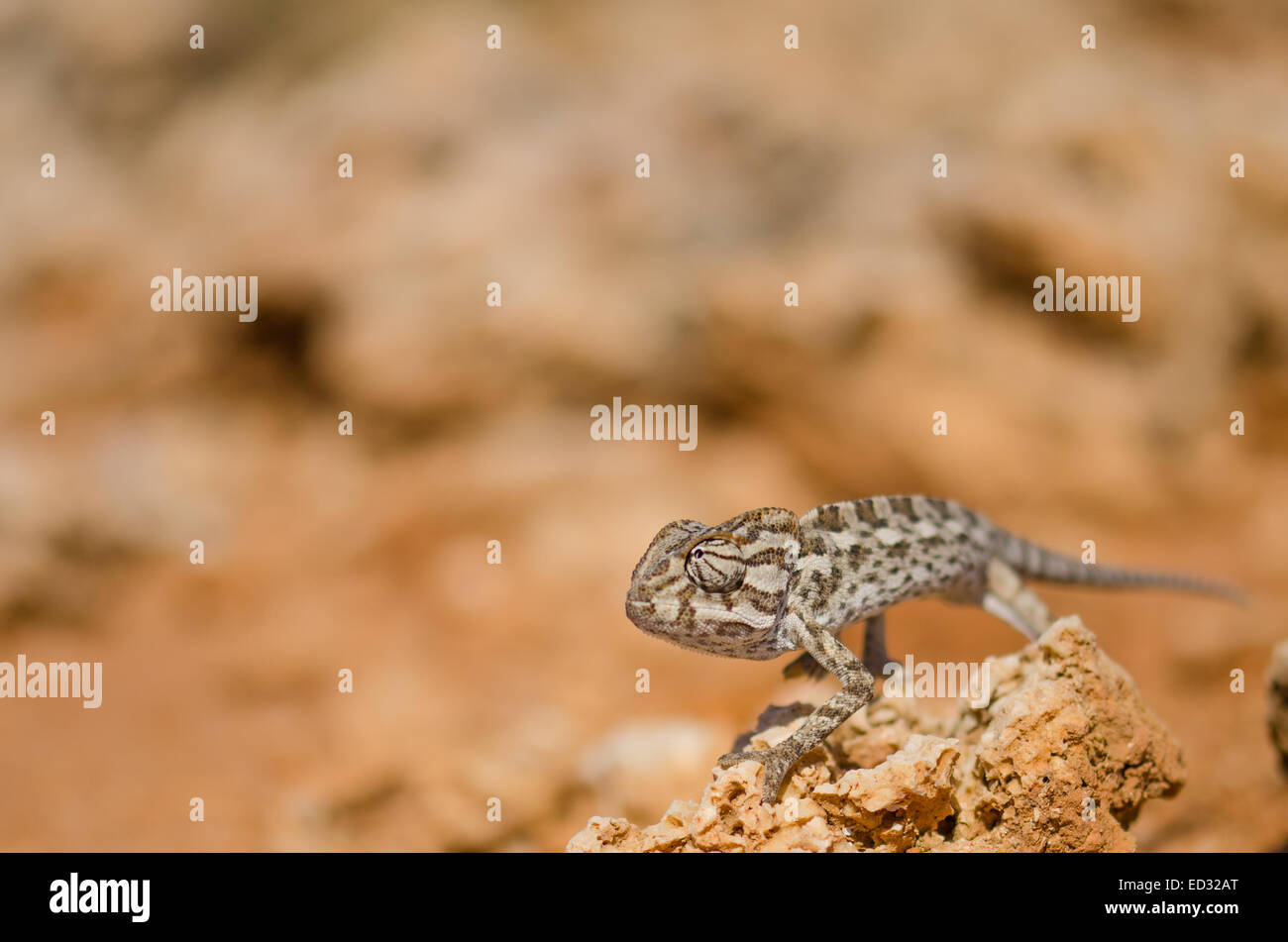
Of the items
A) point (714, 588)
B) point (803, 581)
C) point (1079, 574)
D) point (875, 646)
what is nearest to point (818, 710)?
point (803, 581)

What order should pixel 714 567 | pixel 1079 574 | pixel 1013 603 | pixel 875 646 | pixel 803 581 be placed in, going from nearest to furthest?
1. pixel 714 567
2. pixel 803 581
3. pixel 875 646
4. pixel 1013 603
5. pixel 1079 574

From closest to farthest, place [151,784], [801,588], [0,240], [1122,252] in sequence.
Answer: [801,588], [151,784], [1122,252], [0,240]

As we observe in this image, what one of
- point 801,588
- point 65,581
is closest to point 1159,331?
point 801,588

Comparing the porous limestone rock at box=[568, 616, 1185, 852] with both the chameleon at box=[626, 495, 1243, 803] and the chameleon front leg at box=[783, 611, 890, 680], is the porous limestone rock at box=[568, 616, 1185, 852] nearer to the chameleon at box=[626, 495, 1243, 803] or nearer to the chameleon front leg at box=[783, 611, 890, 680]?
the chameleon at box=[626, 495, 1243, 803]

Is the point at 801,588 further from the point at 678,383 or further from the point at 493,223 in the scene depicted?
the point at 493,223

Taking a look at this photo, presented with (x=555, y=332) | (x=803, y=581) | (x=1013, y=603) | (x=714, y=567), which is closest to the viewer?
(x=714, y=567)

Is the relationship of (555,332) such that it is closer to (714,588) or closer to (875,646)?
(875,646)

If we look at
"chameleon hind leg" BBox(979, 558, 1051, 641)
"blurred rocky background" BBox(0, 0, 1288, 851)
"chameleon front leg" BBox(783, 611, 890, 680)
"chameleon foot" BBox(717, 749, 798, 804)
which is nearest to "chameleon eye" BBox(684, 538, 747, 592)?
"chameleon foot" BBox(717, 749, 798, 804)
